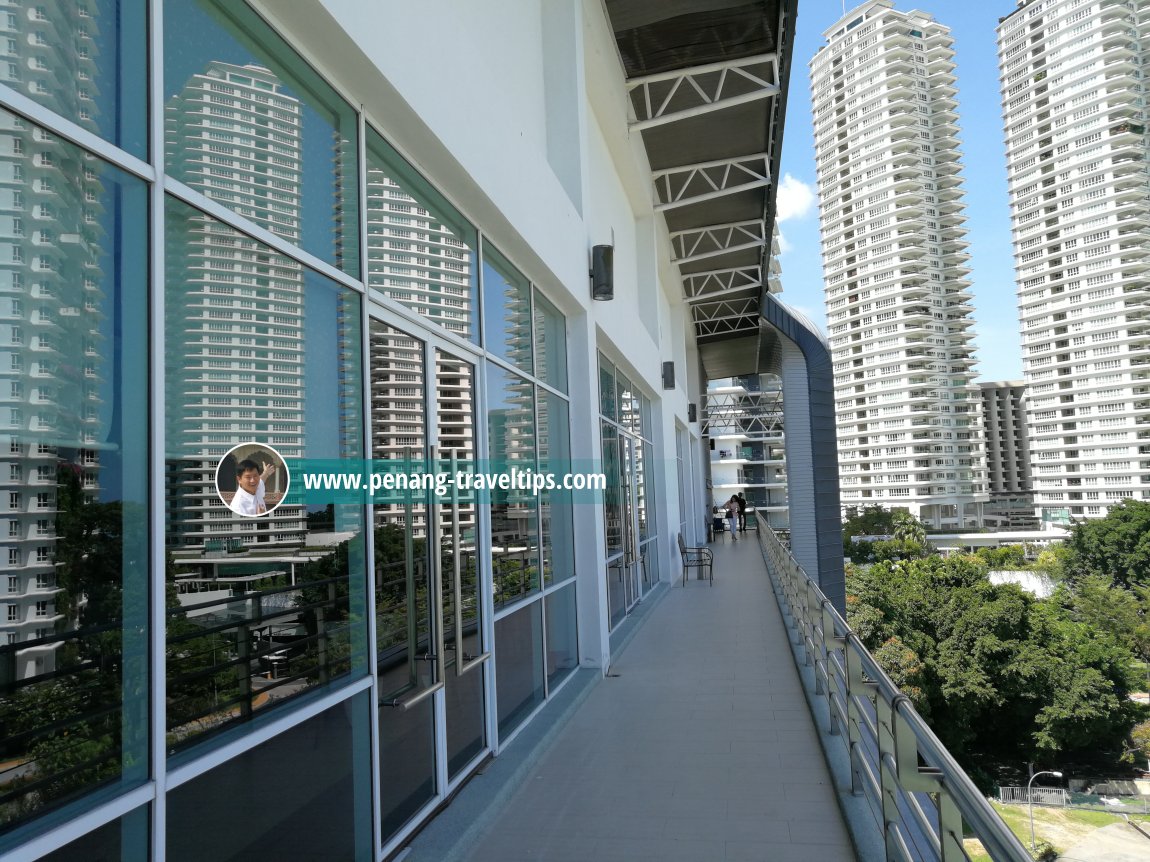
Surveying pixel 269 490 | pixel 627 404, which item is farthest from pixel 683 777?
pixel 627 404

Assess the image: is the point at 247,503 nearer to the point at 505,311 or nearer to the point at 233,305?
the point at 233,305

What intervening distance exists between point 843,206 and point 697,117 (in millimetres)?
89174

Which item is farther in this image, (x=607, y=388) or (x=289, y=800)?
(x=607, y=388)

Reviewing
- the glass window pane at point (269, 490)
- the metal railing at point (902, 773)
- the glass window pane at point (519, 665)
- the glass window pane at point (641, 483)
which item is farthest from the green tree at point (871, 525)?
the glass window pane at point (269, 490)

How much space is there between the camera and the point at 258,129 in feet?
8.37

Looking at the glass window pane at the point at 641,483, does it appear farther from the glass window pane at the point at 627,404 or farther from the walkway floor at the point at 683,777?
the walkway floor at the point at 683,777

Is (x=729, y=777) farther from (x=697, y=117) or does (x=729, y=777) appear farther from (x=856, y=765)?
(x=697, y=117)

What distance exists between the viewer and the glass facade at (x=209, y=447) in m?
1.63

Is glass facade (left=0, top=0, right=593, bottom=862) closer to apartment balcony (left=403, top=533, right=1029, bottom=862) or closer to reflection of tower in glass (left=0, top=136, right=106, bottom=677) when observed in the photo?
reflection of tower in glass (left=0, top=136, right=106, bottom=677)

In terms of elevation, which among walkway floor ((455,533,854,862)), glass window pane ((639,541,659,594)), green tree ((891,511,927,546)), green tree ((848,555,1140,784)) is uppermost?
glass window pane ((639,541,659,594))

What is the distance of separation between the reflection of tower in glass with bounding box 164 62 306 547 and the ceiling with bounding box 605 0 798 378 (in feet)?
22.0

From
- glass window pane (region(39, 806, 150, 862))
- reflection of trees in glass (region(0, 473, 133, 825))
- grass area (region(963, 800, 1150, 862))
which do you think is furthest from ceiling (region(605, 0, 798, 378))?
grass area (region(963, 800, 1150, 862))

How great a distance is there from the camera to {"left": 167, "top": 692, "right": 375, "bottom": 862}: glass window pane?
209 centimetres

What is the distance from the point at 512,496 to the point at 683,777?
2013 mm
